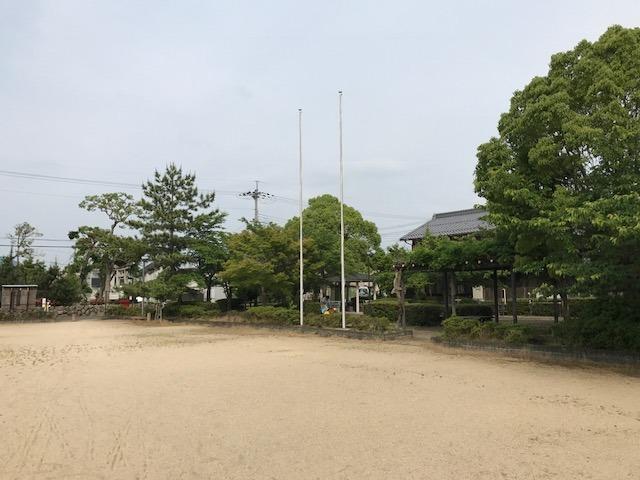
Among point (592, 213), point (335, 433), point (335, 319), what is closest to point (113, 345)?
point (335, 319)

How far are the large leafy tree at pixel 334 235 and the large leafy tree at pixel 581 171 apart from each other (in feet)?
49.1

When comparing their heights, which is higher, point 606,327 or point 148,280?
point 148,280

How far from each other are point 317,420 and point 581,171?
28.9ft

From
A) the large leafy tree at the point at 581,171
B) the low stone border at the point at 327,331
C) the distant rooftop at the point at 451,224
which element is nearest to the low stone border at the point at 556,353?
the large leafy tree at the point at 581,171

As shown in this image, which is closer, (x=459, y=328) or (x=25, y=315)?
(x=459, y=328)

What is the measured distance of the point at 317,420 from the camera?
666cm

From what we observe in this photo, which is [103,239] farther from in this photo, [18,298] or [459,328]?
[459,328]

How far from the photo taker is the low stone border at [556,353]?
11.5 metres

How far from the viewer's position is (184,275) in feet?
103

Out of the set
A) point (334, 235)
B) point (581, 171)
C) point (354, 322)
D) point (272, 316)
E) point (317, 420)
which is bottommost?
point (317, 420)

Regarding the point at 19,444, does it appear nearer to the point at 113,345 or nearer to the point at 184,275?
the point at 113,345

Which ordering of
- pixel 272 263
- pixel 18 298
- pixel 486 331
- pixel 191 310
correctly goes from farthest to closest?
pixel 18 298 → pixel 191 310 → pixel 272 263 → pixel 486 331

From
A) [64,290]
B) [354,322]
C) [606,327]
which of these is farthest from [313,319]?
[64,290]

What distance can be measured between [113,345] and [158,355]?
13.4 feet
